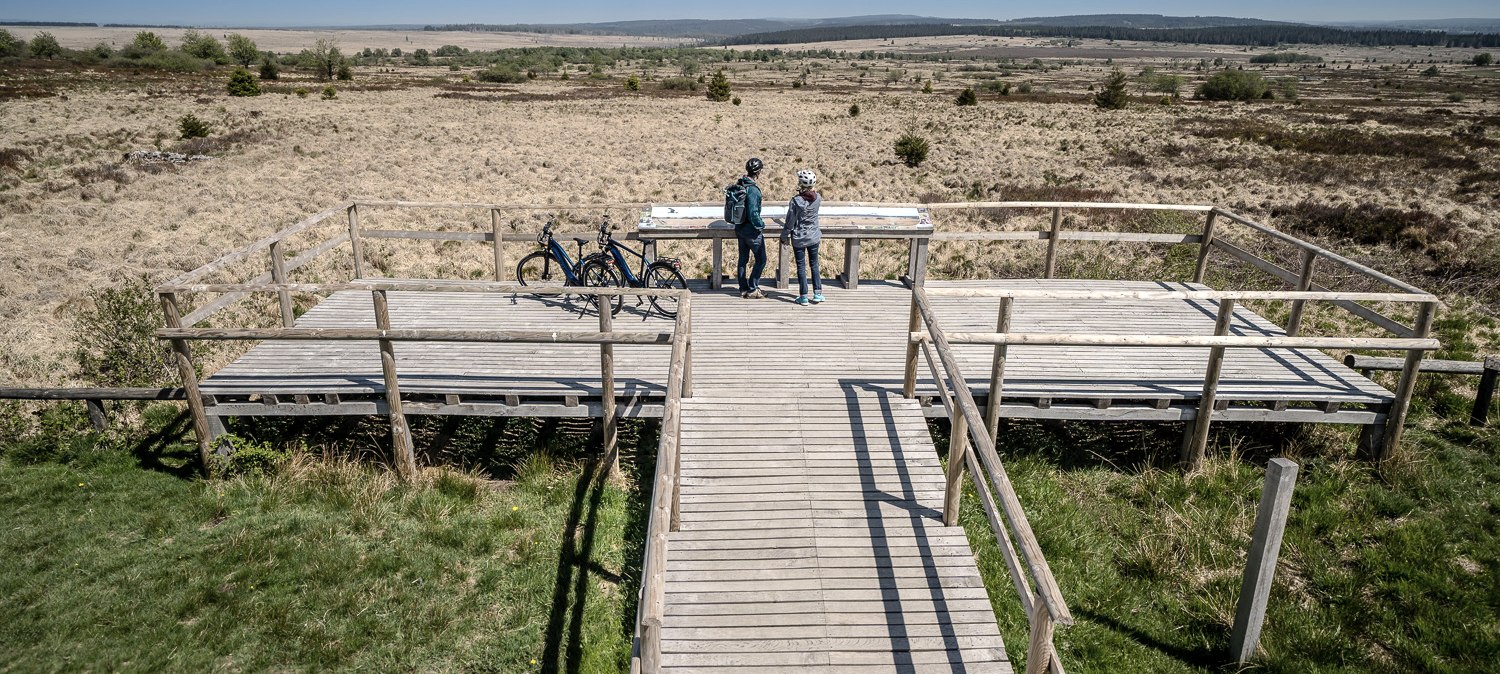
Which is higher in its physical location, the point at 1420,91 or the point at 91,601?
the point at 1420,91

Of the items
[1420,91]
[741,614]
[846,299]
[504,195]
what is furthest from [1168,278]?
[1420,91]

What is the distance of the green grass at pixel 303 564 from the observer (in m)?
5.70

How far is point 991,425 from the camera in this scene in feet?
24.1

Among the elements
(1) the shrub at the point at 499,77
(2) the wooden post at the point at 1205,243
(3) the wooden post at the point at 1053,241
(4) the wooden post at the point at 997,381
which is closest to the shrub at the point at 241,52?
(1) the shrub at the point at 499,77

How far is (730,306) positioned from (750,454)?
12.4 feet

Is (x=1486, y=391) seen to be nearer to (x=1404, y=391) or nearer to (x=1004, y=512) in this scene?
(x=1404, y=391)

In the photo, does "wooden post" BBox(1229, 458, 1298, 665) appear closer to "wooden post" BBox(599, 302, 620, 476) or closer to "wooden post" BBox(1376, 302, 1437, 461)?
"wooden post" BBox(1376, 302, 1437, 461)

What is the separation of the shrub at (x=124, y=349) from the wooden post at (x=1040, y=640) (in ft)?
33.0

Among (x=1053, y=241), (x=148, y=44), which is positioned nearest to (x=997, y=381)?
(x=1053, y=241)

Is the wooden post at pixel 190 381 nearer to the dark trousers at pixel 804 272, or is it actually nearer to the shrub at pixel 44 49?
the dark trousers at pixel 804 272

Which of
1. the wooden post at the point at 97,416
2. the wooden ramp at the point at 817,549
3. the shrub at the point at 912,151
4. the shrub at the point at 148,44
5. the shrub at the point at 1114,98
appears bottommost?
the wooden post at the point at 97,416

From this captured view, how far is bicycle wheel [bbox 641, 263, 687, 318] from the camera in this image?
10180mm

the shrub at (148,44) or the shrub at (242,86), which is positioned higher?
the shrub at (148,44)

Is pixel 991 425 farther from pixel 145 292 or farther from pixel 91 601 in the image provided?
pixel 145 292
